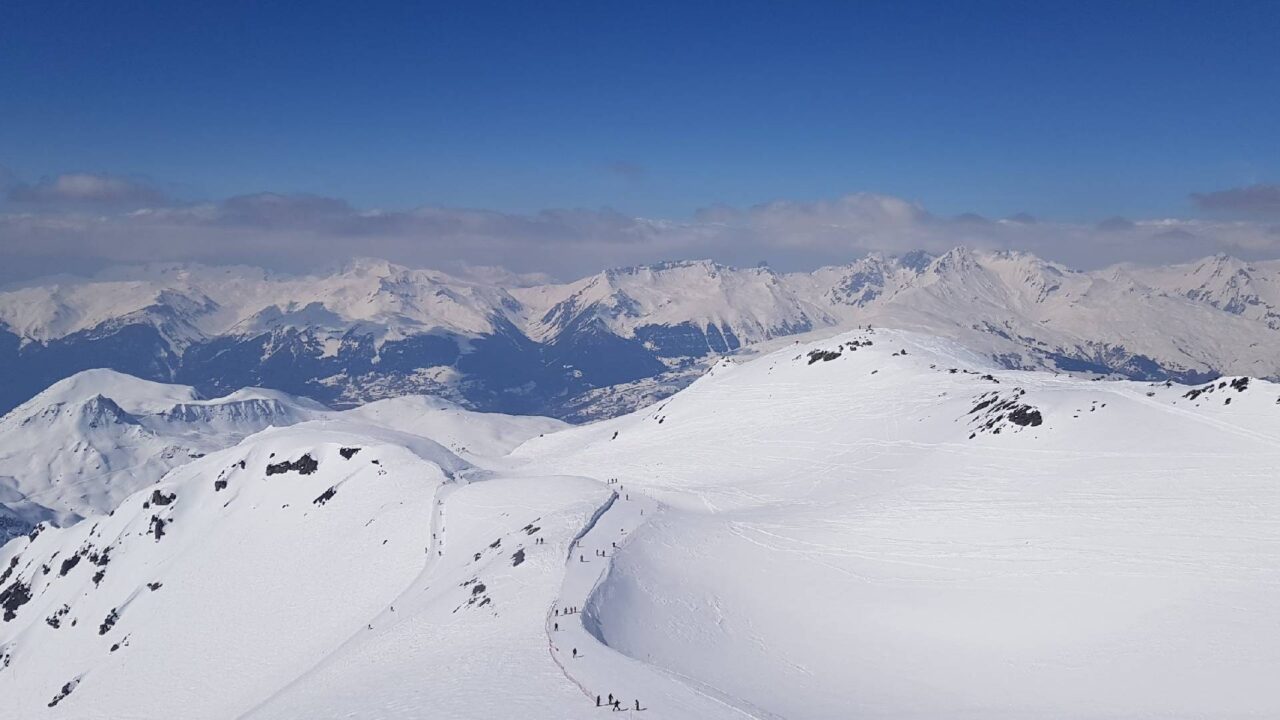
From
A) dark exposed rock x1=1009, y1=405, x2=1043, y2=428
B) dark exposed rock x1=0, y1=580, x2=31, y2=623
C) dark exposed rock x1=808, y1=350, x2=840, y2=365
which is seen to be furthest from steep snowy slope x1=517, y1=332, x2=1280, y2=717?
dark exposed rock x1=0, y1=580, x2=31, y2=623

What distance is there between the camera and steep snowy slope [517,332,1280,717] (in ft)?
147

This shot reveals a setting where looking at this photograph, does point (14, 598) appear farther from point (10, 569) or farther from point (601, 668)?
point (601, 668)

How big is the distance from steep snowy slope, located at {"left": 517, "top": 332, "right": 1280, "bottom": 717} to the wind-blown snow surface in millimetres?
284

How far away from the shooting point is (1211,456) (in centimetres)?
7100

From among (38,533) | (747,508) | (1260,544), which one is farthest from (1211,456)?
(38,533)

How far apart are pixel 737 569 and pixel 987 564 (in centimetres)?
1830

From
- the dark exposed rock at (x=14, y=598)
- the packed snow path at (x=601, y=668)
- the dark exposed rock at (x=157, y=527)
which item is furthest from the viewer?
the dark exposed rock at (x=14, y=598)

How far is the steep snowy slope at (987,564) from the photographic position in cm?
4494

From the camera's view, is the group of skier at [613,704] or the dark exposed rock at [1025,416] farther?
the dark exposed rock at [1025,416]

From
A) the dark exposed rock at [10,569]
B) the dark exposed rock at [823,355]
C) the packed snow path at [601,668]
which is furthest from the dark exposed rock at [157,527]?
the dark exposed rock at [823,355]

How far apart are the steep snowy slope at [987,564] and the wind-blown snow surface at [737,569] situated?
28 centimetres

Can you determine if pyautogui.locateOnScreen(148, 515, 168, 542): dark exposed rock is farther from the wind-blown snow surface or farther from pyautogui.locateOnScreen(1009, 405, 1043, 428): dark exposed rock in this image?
pyautogui.locateOnScreen(1009, 405, 1043, 428): dark exposed rock

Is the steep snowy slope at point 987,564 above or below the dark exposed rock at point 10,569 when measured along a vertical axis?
above

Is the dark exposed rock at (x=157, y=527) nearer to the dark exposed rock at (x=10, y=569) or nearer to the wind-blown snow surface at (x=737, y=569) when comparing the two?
the wind-blown snow surface at (x=737, y=569)
